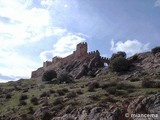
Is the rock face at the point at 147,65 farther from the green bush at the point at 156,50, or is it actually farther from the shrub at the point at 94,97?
the shrub at the point at 94,97

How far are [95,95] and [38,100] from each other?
12747mm

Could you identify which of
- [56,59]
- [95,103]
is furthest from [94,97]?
[56,59]

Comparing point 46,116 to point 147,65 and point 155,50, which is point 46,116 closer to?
point 147,65

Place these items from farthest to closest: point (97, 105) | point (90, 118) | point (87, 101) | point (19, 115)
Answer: point (19, 115), point (87, 101), point (97, 105), point (90, 118)

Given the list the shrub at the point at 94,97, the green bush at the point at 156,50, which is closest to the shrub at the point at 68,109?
the shrub at the point at 94,97

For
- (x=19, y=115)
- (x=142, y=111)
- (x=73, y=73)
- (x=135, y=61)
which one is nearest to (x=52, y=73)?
(x=73, y=73)

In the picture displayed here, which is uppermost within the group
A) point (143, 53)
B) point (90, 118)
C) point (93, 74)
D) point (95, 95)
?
point (143, 53)

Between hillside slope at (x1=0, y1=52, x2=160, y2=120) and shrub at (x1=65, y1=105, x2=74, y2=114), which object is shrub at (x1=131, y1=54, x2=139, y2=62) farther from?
shrub at (x1=65, y1=105, x2=74, y2=114)

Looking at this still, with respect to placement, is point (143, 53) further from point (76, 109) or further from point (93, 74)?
point (76, 109)

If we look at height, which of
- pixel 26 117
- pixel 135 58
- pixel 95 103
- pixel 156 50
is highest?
pixel 156 50

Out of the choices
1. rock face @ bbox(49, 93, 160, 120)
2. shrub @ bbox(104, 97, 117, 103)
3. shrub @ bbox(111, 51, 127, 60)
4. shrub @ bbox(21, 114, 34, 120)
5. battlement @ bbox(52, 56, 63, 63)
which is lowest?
shrub @ bbox(21, 114, 34, 120)

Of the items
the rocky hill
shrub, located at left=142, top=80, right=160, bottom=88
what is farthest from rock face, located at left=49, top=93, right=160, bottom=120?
shrub, located at left=142, top=80, right=160, bottom=88

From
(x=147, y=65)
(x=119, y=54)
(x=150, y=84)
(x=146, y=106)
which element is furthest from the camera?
(x=119, y=54)

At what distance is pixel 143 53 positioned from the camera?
278 ft
